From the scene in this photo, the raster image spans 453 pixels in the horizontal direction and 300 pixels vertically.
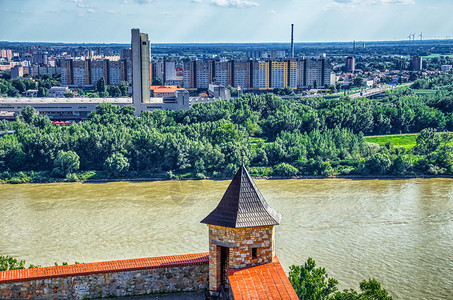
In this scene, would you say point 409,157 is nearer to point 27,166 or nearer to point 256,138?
point 256,138

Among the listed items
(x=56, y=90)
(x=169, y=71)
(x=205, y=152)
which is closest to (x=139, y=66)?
(x=205, y=152)

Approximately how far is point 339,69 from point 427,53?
31330 millimetres

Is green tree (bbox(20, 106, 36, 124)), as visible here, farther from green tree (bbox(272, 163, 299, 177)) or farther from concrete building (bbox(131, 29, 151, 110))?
green tree (bbox(272, 163, 299, 177))

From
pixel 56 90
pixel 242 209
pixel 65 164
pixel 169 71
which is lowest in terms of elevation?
pixel 65 164

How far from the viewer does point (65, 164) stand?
1506 cm

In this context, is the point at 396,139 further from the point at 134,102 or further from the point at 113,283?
the point at 113,283

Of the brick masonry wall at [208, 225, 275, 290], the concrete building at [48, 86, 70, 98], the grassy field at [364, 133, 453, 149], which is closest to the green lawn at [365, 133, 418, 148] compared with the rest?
the grassy field at [364, 133, 453, 149]

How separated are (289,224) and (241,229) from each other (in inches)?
248

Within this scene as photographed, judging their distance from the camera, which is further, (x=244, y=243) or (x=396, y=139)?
(x=396, y=139)

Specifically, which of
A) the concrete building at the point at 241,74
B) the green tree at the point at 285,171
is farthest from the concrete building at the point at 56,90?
the green tree at the point at 285,171

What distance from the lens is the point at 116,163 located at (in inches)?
588

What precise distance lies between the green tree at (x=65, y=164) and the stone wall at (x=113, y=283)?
1091cm

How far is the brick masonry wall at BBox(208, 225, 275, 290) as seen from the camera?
4.19 metres

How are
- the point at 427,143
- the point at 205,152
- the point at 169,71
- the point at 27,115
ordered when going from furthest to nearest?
1. the point at 169,71
2. the point at 27,115
3. the point at 427,143
4. the point at 205,152
